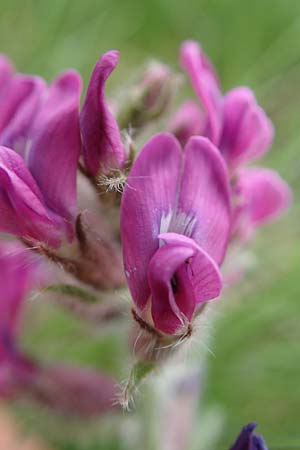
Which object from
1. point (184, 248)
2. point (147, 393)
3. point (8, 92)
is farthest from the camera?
point (147, 393)

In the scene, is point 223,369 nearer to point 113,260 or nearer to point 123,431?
point 123,431

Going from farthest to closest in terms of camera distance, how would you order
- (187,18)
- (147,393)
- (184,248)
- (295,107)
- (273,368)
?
(187,18) < (295,107) < (273,368) < (147,393) < (184,248)

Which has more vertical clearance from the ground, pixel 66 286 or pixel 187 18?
pixel 187 18

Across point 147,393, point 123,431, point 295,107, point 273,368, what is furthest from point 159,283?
point 295,107

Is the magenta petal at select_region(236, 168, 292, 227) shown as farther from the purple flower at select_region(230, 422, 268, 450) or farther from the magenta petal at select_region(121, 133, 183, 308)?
the purple flower at select_region(230, 422, 268, 450)

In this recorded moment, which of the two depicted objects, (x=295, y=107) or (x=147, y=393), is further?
(x=295, y=107)

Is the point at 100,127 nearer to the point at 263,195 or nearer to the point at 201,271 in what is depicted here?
the point at 201,271

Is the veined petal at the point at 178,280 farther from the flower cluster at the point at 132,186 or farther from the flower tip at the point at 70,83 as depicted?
the flower tip at the point at 70,83
